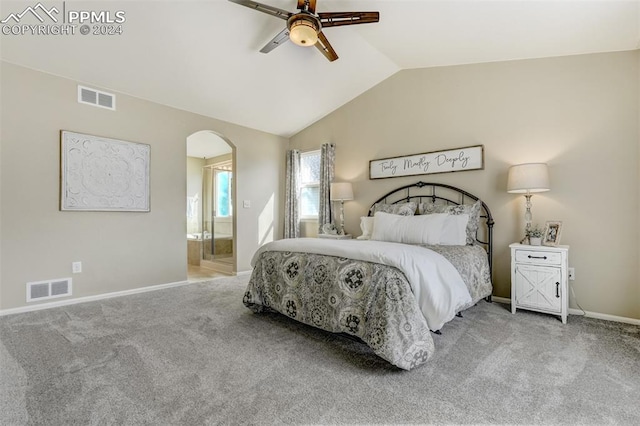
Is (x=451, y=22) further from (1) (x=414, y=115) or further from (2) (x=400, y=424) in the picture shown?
(2) (x=400, y=424)

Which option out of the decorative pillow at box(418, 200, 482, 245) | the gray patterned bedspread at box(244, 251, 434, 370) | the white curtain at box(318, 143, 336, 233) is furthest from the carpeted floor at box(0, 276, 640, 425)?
the white curtain at box(318, 143, 336, 233)

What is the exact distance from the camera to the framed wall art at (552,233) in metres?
2.86

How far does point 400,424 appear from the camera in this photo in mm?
1385

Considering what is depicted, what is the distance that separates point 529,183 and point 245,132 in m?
4.08

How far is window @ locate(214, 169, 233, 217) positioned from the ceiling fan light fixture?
394 cm

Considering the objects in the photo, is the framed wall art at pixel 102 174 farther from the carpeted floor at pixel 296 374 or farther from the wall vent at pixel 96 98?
the carpeted floor at pixel 296 374

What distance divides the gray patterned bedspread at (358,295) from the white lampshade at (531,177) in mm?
754

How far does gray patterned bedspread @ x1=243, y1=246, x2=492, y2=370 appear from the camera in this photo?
1.86m

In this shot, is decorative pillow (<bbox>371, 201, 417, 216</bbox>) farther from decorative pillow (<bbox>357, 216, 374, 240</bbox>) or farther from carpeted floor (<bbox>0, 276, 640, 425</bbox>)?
carpeted floor (<bbox>0, 276, 640, 425</bbox>)

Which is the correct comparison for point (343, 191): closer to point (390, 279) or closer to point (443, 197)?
point (443, 197)

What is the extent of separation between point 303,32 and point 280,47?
1.12 m

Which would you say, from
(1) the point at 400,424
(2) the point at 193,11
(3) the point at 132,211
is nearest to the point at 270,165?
(3) the point at 132,211

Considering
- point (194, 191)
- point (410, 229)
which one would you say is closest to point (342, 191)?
point (410, 229)

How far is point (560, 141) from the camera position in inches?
119
